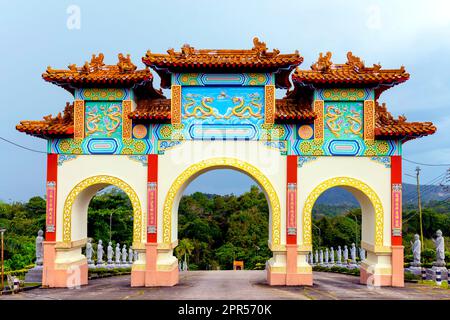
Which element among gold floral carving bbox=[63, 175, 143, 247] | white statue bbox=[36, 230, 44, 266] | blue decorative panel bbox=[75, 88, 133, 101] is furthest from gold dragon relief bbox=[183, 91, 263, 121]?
white statue bbox=[36, 230, 44, 266]

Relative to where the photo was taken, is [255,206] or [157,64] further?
[255,206]

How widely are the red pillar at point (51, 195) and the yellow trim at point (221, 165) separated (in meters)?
3.43

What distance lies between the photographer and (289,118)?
42.0ft

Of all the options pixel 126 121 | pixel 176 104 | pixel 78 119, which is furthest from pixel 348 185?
pixel 78 119

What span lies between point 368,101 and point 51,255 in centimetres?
1091

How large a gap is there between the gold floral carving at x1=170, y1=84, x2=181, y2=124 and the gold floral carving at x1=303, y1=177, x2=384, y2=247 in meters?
4.77

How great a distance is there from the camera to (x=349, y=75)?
13016 millimetres

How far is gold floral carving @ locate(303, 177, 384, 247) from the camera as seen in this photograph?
42.1ft

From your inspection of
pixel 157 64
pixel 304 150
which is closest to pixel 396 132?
pixel 304 150

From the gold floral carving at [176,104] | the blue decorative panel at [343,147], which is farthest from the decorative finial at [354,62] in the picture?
the gold floral carving at [176,104]

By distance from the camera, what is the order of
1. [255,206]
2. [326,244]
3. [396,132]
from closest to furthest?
1. [396,132]
2. [326,244]
3. [255,206]

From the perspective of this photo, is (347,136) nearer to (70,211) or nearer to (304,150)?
(304,150)

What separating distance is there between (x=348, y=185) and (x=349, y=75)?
11.1 feet

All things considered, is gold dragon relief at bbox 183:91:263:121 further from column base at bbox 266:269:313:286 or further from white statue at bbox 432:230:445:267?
white statue at bbox 432:230:445:267
